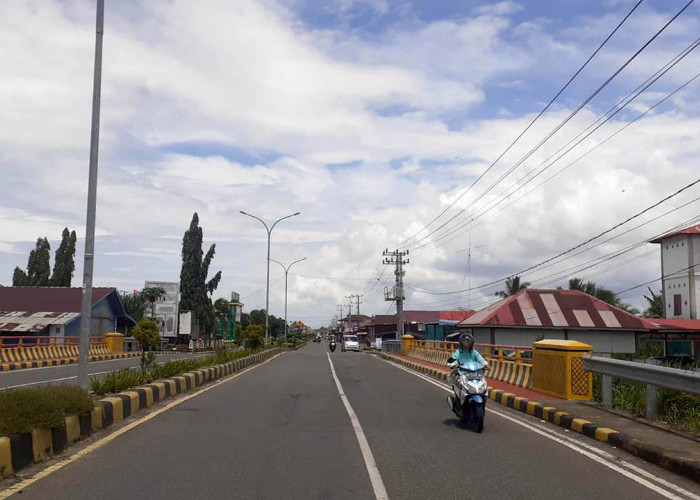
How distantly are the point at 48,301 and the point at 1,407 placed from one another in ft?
150

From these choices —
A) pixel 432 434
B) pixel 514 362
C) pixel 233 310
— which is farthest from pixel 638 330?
pixel 233 310

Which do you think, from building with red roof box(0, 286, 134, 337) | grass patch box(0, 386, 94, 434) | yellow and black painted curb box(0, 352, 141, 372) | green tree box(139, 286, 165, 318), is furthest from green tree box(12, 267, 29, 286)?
grass patch box(0, 386, 94, 434)

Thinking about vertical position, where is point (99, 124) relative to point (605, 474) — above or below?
above

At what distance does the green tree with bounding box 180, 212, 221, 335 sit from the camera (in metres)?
66.6

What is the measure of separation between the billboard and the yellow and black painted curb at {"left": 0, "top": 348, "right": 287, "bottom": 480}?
48.6 m

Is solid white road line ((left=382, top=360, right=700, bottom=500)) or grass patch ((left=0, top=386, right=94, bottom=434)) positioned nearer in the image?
solid white road line ((left=382, top=360, right=700, bottom=500))

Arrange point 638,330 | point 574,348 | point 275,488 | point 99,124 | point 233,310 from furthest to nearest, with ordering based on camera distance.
Result: 1. point 233,310
2. point 638,330
3. point 574,348
4. point 99,124
5. point 275,488

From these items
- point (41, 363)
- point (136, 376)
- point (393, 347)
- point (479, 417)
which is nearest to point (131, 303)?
point (393, 347)

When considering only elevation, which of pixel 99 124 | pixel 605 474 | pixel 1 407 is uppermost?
pixel 99 124

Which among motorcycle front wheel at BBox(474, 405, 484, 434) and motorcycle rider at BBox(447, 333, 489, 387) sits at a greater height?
motorcycle rider at BBox(447, 333, 489, 387)

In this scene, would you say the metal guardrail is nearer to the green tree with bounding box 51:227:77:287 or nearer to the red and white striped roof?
the red and white striped roof

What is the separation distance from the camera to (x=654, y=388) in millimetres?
10906

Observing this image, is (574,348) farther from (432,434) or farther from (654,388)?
(432,434)

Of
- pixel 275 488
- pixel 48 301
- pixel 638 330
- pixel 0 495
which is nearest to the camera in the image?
pixel 0 495
